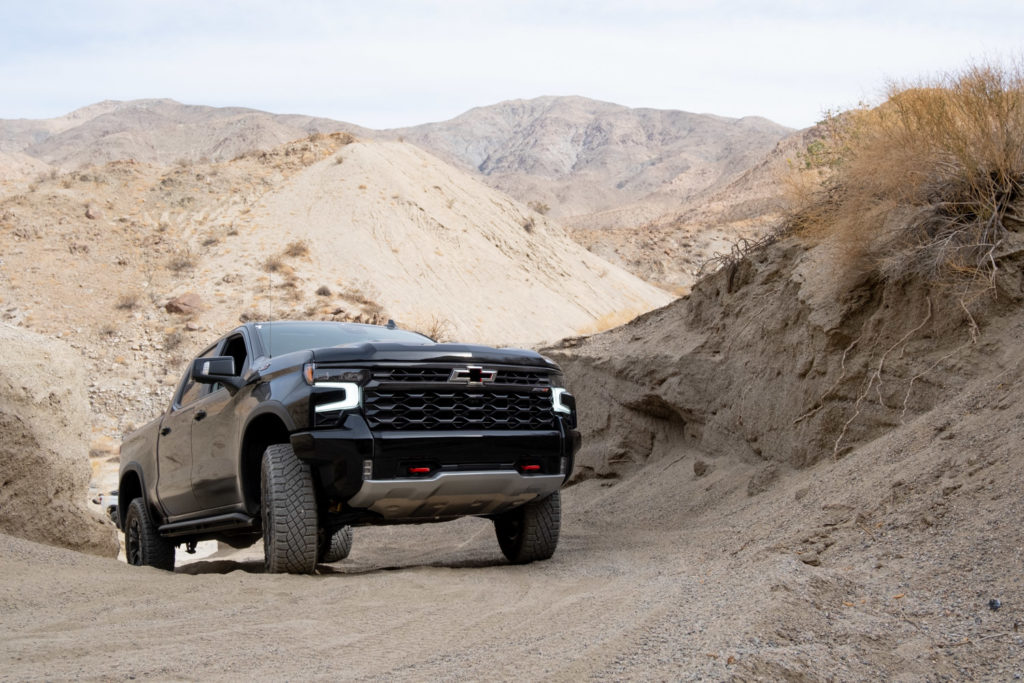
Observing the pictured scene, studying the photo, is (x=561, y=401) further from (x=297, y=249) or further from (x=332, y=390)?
(x=297, y=249)

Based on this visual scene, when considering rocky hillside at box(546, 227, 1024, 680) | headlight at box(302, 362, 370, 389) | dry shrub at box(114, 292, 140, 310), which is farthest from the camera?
dry shrub at box(114, 292, 140, 310)

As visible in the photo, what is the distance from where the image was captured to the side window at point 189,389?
8366mm

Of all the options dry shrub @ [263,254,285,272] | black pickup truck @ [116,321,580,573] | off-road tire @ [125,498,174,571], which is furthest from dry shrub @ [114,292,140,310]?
black pickup truck @ [116,321,580,573]

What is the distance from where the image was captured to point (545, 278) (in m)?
43.3

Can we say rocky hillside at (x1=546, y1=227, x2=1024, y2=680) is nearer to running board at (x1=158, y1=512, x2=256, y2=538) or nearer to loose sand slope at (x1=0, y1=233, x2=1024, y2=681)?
loose sand slope at (x1=0, y1=233, x2=1024, y2=681)

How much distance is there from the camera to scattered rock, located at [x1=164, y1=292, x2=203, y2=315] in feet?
105

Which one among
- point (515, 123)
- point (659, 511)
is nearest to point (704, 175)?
point (515, 123)

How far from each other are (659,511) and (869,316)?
283 cm

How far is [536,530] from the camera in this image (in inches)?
301

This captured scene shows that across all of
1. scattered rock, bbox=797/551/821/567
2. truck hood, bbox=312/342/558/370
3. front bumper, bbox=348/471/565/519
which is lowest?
scattered rock, bbox=797/551/821/567

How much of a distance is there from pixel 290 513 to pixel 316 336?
5.80 feet

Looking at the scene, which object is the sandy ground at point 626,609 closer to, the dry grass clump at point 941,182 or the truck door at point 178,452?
the truck door at point 178,452

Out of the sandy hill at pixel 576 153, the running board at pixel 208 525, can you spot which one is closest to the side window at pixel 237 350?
the running board at pixel 208 525

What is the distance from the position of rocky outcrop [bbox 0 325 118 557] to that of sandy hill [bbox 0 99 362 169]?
90.7m
